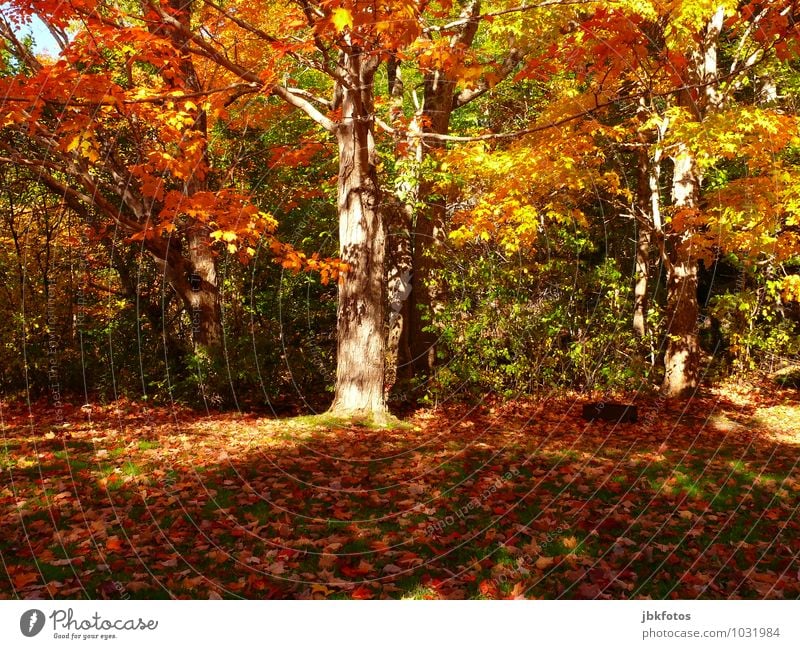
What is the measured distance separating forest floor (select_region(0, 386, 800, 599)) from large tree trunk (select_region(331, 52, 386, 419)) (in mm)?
794

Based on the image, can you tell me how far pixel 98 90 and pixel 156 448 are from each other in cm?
497

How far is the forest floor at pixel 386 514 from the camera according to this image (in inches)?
200

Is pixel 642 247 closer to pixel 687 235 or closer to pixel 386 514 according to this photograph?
pixel 687 235

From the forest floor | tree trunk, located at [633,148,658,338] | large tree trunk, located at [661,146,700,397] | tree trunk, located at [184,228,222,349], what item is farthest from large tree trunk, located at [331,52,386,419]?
tree trunk, located at [633,148,658,338]

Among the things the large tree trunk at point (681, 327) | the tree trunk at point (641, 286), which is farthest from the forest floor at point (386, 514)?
the tree trunk at point (641, 286)

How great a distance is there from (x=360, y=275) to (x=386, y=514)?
4.62 meters

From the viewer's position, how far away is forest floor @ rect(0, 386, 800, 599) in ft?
16.7

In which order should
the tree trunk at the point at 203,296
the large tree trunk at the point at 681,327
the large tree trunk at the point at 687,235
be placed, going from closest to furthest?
the large tree trunk at the point at 687,235 → the tree trunk at the point at 203,296 → the large tree trunk at the point at 681,327

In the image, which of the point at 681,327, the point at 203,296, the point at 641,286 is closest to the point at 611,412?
the point at 681,327

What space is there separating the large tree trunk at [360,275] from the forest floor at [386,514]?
794mm

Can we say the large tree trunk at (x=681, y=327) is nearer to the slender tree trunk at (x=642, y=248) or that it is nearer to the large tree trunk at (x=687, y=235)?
the large tree trunk at (x=687, y=235)

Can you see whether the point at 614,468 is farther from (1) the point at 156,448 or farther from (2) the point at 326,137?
(2) the point at 326,137
